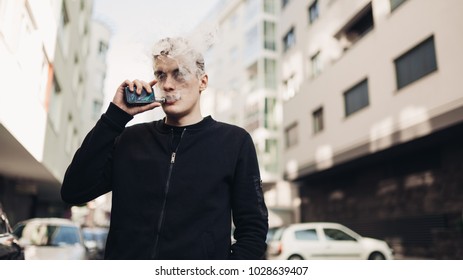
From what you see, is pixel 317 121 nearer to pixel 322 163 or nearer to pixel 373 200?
pixel 322 163

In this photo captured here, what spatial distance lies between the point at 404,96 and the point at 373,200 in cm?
405

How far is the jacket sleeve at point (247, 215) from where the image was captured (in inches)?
64.6

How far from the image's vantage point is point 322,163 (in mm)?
14641

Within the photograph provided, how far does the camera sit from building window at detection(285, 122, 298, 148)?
58.7 ft

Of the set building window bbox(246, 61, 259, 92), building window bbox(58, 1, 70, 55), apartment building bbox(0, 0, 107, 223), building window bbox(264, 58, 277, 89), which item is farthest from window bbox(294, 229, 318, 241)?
building window bbox(246, 61, 259, 92)

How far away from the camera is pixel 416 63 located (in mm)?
10344

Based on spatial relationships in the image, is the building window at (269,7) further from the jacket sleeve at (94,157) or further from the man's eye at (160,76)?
the jacket sleeve at (94,157)

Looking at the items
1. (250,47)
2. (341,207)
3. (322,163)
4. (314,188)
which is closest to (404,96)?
(322,163)

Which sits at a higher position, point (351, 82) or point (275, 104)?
point (275, 104)

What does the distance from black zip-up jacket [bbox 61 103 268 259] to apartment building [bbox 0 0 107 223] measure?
3318 millimetres

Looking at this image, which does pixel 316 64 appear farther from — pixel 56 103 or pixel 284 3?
pixel 56 103

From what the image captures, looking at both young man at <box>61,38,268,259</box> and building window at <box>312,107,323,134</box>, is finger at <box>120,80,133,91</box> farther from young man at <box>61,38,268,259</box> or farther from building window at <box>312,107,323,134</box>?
building window at <box>312,107,323,134</box>

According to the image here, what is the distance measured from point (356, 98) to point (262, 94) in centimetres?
1130

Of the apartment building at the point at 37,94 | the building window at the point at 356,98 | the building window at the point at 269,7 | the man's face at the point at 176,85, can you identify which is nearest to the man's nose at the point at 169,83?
the man's face at the point at 176,85
